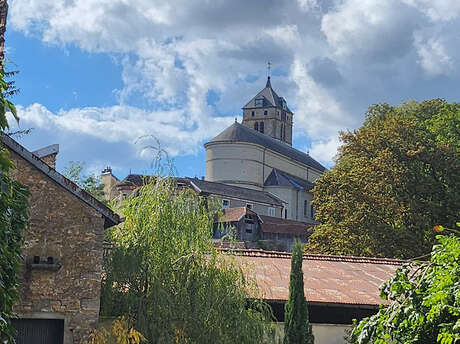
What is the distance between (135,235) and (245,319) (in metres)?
2.90

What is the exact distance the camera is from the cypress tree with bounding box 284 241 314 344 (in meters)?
17.1

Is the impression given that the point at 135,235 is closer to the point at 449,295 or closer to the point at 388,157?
the point at 449,295

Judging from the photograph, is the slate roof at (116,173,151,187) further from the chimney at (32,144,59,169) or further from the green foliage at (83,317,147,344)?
the green foliage at (83,317,147,344)

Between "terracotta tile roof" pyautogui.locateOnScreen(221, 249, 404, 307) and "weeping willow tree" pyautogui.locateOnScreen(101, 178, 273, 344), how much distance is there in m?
1.03

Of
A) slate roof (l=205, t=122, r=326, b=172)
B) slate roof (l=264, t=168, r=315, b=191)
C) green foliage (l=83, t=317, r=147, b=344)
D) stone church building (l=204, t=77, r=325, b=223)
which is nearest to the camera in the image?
green foliage (l=83, t=317, r=147, b=344)

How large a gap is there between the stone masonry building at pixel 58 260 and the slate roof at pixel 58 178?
20 mm

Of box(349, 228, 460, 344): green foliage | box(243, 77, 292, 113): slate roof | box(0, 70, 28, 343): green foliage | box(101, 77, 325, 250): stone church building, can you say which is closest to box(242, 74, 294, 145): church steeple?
box(243, 77, 292, 113): slate roof

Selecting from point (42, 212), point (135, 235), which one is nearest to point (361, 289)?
point (135, 235)

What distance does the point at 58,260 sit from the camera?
50.3 feet

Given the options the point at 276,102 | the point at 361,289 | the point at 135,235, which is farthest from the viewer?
the point at 276,102

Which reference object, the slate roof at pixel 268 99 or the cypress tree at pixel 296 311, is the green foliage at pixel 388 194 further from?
the slate roof at pixel 268 99

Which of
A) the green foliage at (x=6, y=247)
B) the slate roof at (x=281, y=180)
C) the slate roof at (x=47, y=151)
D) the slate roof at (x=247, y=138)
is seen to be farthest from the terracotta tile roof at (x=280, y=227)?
the green foliage at (x=6, y=247)

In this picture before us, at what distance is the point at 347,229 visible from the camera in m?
34.0

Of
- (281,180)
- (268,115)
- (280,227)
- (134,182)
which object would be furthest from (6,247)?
(268,115)
